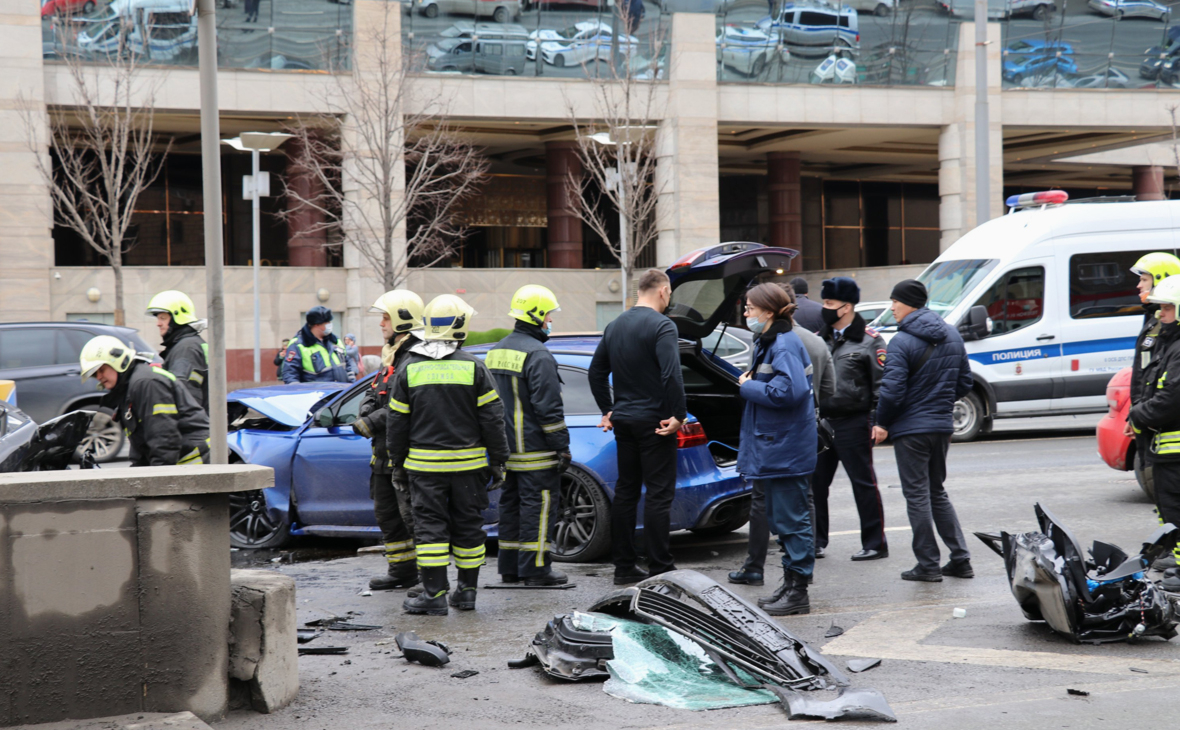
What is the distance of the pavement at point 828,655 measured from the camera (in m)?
4.51

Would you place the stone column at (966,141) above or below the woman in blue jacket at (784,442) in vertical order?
above

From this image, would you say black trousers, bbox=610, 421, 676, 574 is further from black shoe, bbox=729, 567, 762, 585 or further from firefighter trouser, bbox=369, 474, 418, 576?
firefighter trouser, bbox=369, 474, 418, 576

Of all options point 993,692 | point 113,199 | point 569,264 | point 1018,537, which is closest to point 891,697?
point 993,692

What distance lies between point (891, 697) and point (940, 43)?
3089cm

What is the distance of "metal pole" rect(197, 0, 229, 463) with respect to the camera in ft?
18.8

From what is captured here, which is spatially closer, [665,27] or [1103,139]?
[665,27]

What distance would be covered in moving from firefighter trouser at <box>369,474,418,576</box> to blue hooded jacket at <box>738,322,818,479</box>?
7.17ft

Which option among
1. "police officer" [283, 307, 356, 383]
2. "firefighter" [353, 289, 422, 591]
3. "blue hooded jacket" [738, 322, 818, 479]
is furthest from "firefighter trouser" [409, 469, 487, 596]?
"police officer" [283, 307, 356, 383]

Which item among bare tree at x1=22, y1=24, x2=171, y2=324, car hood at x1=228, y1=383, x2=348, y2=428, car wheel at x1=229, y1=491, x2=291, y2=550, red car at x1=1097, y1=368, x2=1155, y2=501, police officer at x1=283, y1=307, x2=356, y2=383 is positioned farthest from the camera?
bare tree at x1=22, y1=24, x2=171, y2=324

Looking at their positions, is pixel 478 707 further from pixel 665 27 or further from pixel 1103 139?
pixel 1103 139

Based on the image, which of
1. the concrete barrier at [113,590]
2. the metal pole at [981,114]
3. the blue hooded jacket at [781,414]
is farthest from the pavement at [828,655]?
the metal pole at [981,114]

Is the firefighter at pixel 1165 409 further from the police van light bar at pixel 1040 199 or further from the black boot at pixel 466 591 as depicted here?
the police van light bar at pixel 1040 199

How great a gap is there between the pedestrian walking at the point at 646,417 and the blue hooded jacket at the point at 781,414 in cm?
61

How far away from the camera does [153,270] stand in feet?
93.4
